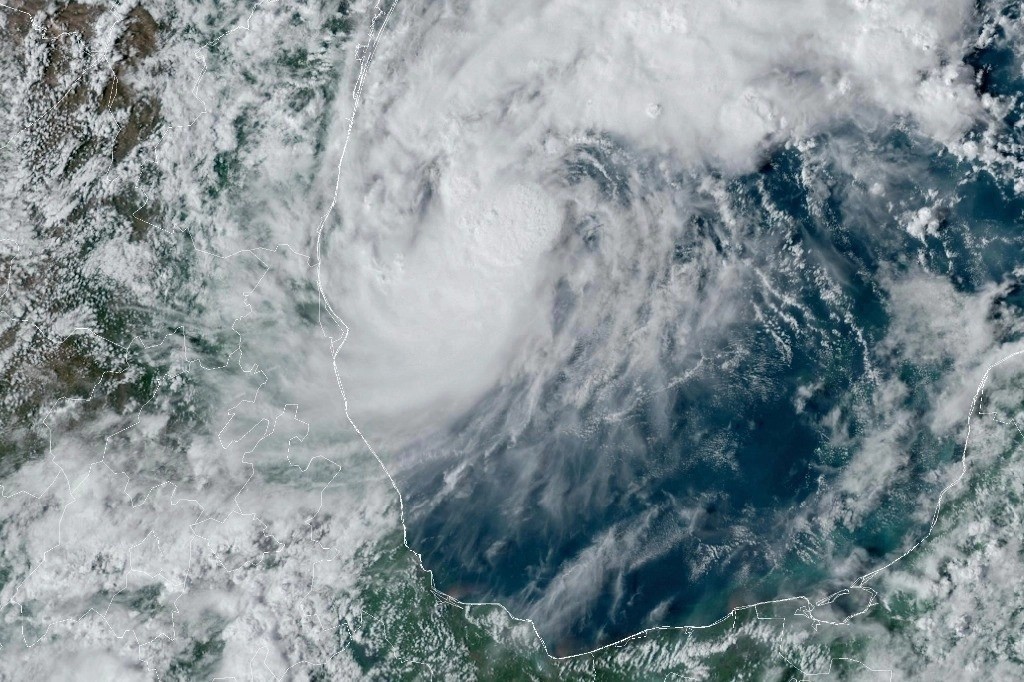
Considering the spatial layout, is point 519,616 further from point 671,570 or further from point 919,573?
point 919,573

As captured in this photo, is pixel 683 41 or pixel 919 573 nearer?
pixel 683 41

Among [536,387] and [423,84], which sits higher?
[423,84]

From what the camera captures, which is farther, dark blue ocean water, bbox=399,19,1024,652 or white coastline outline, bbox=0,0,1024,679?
white coastline outline, bbox=0,0,1024,679

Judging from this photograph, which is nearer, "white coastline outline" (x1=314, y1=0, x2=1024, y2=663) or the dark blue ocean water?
the dark blue ocean water

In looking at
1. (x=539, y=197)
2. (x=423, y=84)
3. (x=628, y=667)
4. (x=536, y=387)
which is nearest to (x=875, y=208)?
(x=539, y=197)

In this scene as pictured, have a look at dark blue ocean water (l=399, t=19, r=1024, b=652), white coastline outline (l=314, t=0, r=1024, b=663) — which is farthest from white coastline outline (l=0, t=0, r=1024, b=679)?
dark blue ocean water (l=399, t=19, r=1024, b=652)

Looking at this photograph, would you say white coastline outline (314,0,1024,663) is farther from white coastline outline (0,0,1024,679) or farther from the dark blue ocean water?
the dark blue ocean water

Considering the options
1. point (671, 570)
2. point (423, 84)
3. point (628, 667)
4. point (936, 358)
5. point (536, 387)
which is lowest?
point (628, 667)
